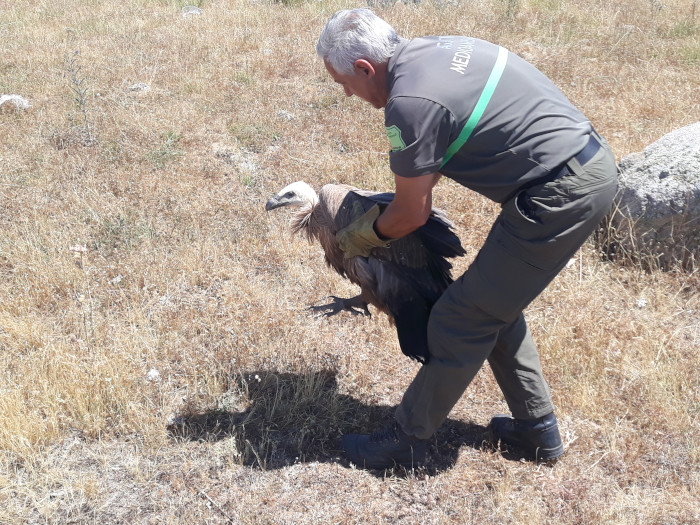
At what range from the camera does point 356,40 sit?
285 centimetres

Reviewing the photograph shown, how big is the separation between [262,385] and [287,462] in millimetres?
636

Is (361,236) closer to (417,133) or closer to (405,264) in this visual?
(405,264)

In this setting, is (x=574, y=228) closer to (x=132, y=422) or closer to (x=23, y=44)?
(x=132, y=422)

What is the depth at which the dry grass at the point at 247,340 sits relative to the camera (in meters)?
3.47

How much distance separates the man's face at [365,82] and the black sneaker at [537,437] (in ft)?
6.34

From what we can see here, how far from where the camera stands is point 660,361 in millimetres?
4273

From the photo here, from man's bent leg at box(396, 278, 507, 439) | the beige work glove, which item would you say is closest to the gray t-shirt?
the beige work glove

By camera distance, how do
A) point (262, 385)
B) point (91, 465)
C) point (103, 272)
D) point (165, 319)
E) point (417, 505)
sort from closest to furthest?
1. point (417, 505)
2. point (91, 465)
3. point (262, 385)
4. point (165, 319)
5. point (103, 272)

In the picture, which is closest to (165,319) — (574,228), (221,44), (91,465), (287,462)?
(91,465)

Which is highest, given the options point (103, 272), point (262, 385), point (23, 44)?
point (262, 385)

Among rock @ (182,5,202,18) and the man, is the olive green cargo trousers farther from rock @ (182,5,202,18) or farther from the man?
rock @ (182,5,202,18)

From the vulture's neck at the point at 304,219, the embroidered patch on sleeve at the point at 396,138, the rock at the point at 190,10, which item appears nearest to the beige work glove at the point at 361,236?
the embroidered patch on sleeve at the point at 396,138

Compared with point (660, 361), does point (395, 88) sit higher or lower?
higher

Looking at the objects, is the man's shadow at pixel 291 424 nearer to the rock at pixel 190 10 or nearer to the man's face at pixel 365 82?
the man's face at pixel 365 82
